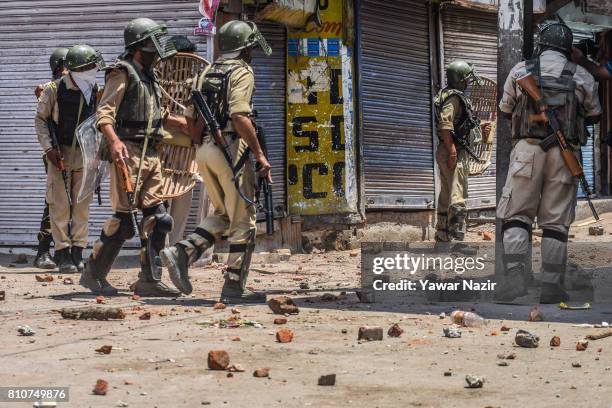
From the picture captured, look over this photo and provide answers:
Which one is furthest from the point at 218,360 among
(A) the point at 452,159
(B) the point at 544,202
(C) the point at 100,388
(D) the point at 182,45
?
(A) the point at 452,159

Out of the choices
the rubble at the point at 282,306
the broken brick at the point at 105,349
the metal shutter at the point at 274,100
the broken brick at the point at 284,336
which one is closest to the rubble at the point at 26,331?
the broken brick at the point at 105,349

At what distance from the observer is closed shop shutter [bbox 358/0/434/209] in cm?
1429

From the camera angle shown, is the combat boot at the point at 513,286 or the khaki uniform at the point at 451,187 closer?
the combat boot at the point at 513,286

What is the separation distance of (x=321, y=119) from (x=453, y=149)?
1472 mm

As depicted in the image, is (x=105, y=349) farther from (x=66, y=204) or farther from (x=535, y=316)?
(x=66, y=204)

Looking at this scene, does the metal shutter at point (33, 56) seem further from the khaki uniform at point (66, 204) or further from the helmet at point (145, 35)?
the helmet at point (145, 35)

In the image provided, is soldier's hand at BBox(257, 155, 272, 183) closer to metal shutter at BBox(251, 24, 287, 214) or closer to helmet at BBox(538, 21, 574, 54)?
helmet at BBox(538, 21, 574, 54)

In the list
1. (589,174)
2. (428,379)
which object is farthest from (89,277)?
(589,174)

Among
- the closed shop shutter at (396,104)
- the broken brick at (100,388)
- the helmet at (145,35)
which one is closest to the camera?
the broken brick at (100,388)

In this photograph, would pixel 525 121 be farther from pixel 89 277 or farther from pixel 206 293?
pixel 89 277

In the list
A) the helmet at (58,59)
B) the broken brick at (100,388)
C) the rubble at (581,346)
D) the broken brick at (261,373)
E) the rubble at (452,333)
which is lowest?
the rubble at (581,346)

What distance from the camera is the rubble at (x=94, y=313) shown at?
762cm

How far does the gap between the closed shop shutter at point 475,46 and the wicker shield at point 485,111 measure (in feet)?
0.60

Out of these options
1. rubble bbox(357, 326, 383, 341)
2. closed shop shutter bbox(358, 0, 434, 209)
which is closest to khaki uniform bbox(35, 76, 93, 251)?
closed shop shutter bbox(358, 0, 434, 209)
